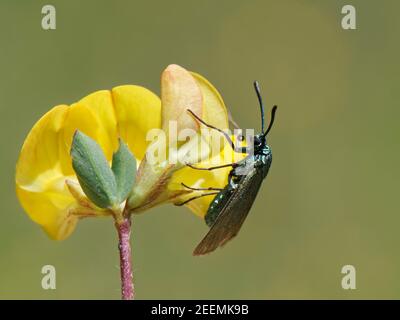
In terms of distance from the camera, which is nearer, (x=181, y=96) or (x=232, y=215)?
(x=181, y=96)

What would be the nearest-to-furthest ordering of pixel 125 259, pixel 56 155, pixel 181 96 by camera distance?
pixel 125 259, pixel 181 96, pixel 56 155

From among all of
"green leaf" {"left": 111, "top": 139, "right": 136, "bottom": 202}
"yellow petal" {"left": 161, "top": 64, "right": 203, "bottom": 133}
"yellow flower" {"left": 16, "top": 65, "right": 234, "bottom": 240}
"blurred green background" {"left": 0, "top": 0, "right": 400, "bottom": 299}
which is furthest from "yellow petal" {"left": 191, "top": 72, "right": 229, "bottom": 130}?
"blurred green background" {"left": 0, "top": 0, "right": 400, "bottom": 299}

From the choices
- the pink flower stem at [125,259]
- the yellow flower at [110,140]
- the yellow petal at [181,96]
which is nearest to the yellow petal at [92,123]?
the yellow flower at [110,140]

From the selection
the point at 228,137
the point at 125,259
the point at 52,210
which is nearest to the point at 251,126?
the point at 228,137

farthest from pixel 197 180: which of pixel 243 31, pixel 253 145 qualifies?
pixel 243 31

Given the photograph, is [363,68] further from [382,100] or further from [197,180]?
[197,180]

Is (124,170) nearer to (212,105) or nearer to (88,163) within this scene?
(88,163)
